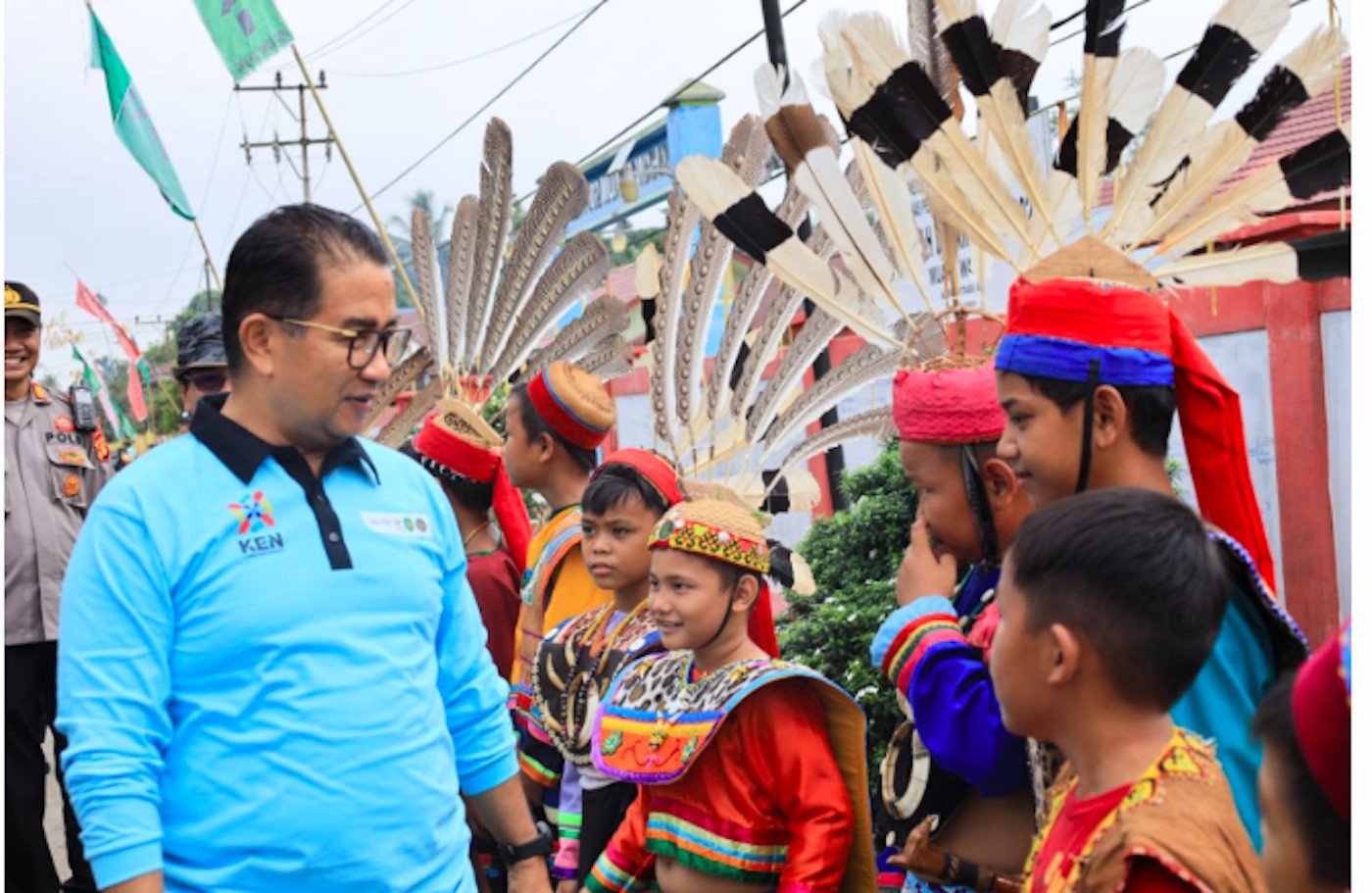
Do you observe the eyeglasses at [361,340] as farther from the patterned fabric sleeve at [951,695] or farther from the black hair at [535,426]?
the black hair at [535,426]

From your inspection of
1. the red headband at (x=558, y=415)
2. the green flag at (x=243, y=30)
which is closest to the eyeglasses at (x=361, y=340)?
the red headband at (x=558, y=415)

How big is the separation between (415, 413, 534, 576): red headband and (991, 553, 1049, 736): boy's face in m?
3.12

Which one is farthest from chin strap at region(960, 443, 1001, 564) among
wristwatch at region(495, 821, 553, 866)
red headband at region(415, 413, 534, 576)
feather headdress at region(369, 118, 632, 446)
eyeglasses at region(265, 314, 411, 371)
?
red headband at region(415, 413, 534, 576)

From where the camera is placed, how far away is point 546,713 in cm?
389

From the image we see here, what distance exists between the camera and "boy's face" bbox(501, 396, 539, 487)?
4516 mm

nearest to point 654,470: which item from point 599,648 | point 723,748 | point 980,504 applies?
point 599,648

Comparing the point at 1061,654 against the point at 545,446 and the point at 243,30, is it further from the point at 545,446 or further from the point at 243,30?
the point at 243,30

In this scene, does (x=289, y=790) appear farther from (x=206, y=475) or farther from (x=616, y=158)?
(x=616, y=158)

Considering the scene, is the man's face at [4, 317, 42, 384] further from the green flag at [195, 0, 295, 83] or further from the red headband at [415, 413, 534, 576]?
the green flag at [195, 0, 295, 83]

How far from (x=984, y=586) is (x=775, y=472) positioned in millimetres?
1397

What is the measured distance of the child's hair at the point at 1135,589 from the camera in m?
1.93

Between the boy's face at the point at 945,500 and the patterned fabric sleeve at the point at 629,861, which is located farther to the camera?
the patterned fabric sleeve at the point at 629,861

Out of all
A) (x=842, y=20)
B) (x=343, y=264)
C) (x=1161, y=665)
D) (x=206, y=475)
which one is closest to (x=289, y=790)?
(x=206, y=475)

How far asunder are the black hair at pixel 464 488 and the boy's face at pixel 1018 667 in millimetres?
3233
